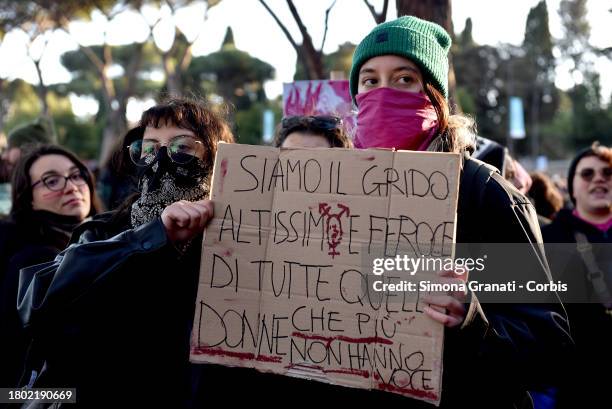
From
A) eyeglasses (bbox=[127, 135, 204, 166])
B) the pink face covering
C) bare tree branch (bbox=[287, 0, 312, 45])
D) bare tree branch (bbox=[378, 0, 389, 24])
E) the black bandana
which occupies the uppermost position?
bare tree branch (bbox=[287, 0, 312, 45])

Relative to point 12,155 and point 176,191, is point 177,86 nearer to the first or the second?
point 12,155

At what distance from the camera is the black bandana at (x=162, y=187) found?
2.21 meters

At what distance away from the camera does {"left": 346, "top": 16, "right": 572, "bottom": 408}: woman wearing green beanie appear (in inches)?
A: 67.2

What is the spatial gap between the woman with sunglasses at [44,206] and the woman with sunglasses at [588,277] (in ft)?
8.37

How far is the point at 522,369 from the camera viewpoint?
173 centimetres

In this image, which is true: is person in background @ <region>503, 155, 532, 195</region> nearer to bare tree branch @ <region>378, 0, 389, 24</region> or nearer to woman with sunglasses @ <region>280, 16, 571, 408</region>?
bare tree branch @ <region>378, 0, 389, 24</region>

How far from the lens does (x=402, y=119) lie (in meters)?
1.98

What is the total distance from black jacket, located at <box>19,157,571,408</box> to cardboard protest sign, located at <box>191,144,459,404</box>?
0.13 meters

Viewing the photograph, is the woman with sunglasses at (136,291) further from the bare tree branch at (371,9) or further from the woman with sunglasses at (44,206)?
the bare tree branch at (371,9)

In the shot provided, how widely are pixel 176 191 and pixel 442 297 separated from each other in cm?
102

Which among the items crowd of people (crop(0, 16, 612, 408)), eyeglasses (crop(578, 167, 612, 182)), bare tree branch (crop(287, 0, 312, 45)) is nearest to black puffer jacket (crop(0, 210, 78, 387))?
crowd of people (crop(0, 16, 612, 408))

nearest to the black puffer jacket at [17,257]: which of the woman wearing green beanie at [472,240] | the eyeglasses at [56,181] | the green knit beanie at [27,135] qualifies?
the eyeglasses at [56,181]

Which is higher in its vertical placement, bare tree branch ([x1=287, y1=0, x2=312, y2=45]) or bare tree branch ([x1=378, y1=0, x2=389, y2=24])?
bare tree branch ([x1=287, y1=0, x2=312, y2=45])

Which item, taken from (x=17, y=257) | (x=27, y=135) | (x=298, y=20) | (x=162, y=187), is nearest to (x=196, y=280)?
(x=162, y=187)
